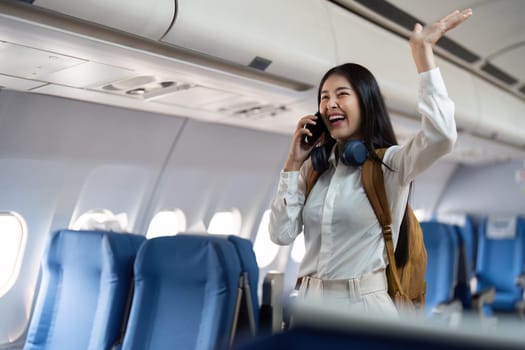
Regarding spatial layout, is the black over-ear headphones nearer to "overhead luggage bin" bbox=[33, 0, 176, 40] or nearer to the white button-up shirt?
the white button-up shirt

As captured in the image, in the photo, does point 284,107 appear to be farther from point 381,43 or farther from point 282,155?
point 282,155

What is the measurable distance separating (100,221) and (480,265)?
651cm

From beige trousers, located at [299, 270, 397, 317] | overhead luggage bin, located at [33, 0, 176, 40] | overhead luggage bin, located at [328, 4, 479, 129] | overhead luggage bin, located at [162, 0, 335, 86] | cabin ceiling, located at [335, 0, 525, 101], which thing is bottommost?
beige trousers, located at [299, 270, 397, 317]

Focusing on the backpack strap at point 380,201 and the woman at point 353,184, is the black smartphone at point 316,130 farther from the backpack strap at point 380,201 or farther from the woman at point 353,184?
the backpack strap at point 380,201

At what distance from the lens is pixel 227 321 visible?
8.87 feet

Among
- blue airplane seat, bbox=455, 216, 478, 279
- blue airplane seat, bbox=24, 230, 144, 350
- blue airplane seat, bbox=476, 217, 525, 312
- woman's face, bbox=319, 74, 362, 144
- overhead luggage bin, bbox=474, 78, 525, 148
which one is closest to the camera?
woman's face, bbox=319, 74, 362, 144

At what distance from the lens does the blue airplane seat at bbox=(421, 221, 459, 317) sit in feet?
16.8

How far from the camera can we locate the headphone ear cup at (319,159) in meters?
1.85

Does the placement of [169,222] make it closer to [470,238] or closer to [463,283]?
[463,283]

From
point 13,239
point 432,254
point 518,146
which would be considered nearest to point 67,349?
point 13,239

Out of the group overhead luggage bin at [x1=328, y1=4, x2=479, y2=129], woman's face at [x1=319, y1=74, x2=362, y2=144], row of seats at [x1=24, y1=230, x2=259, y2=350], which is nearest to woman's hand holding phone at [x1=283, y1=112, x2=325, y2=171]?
woman's face at [x1=319, y1=74, x2=362, y2=144]

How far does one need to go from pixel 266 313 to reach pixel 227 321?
343 millimetres

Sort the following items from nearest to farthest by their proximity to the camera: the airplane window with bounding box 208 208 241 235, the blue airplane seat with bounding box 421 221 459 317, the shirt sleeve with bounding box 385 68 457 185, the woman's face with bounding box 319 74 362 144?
1. the shirt sleeve with bounding box 385 68 457 185
2. the woman's face with bounding box 319 74 362 144
3. the blue airplane seat with bounding box 421 221 459 317
4. the airplane window with bounding box 208 208 241 235

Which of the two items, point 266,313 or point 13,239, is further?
point 13,239
